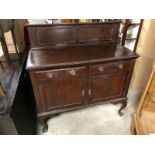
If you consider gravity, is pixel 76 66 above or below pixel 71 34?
below

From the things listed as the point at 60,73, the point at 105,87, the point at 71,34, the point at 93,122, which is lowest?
the point at 93,122

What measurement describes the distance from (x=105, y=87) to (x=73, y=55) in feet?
1.56

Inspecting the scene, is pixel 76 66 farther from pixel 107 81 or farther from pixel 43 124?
pixel 43 124

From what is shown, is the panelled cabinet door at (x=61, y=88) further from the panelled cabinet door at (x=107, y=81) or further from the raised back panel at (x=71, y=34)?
the raised back panel at (x=71, y=34)

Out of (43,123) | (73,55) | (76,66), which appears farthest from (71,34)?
(43,123)

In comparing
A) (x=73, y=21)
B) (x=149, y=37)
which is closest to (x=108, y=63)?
(x=73, y=21)

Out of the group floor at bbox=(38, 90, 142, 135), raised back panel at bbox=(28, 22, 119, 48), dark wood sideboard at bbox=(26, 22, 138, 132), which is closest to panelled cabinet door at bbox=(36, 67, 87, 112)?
dark wood sideboard at bbox=(26, 22, 138, 132)

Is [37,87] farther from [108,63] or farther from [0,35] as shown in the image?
[108,63]

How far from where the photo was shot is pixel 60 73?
4.21ft

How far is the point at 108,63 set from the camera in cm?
137

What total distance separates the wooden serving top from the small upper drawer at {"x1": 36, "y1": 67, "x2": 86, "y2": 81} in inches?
2.3

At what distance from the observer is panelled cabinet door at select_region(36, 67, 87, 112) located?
1.28 meters
